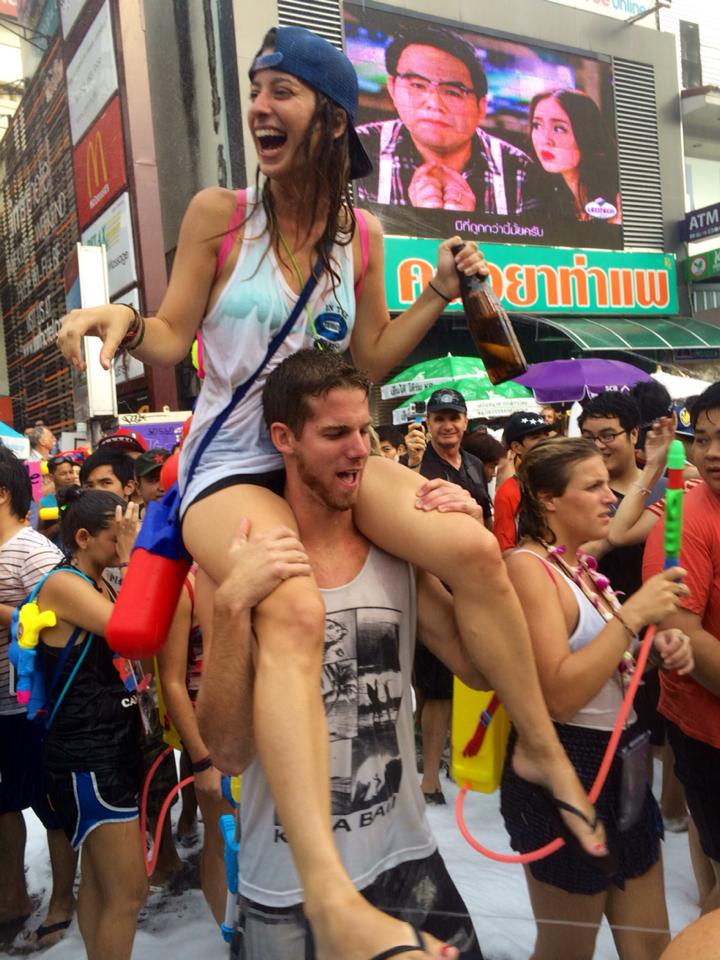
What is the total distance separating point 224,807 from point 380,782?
1516mm

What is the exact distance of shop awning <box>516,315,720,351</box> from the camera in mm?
15352

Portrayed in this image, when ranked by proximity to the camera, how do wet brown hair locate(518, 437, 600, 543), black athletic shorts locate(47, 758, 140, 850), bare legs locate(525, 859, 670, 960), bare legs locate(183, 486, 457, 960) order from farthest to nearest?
black athletic shorts locate(47, 758, 140, 850)
wet brown hair locate(518, 437, 600, 543)
bare legs locate(183, 486, 457, 960)
bare legs locate(525, 859, 670, 960)

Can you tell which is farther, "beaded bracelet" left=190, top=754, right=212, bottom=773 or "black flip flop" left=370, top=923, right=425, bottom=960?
"beaded bracelet" left=190, top=754, right=212, bottom=773

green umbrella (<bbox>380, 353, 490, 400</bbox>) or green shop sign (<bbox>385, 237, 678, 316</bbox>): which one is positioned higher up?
green shop sign (<bbox>385, 237, 678, 316</bbox>)

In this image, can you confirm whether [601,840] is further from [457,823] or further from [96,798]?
[96,798]

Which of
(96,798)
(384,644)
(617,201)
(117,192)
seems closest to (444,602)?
(384,644)

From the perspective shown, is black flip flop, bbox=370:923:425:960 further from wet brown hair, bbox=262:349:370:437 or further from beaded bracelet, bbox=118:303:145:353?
beaded bracelet, bbox=118:303:145:353

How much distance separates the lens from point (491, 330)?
1.86m

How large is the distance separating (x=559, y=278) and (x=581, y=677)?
1564 centimetres

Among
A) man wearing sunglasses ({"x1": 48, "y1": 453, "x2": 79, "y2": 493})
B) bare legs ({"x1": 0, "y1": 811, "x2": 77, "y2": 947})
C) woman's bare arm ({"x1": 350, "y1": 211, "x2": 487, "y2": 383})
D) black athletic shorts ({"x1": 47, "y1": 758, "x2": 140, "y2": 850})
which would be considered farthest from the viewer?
man wearing sunglasses ({"x1": 48, "y1": 453, "x2": 79, "y2": 493})

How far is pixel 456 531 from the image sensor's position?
5.21ft

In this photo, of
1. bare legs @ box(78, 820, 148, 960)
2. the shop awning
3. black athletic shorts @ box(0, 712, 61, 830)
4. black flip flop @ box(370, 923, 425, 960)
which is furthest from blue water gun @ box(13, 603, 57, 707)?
the shop awning

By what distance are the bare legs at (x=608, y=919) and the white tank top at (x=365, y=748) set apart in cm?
49

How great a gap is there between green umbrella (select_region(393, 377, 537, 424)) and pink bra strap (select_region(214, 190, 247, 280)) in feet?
24.0
